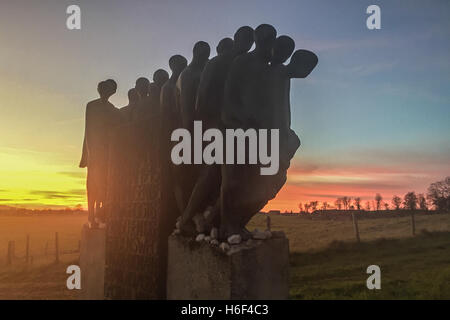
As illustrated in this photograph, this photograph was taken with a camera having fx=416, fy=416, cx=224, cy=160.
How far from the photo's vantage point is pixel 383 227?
22469 millimetres

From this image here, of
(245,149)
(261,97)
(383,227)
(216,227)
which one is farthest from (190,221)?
(383,227)

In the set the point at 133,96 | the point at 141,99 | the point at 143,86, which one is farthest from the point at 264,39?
the point at 133,96

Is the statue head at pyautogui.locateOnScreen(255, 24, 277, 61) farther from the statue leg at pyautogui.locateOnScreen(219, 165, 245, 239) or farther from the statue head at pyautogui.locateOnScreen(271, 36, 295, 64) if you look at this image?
the statue leg at pyautogui.locateOnScreen(219, 165, 245, 239)

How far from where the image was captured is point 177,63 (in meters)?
5.08

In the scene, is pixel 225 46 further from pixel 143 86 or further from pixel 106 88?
pixel 106 88

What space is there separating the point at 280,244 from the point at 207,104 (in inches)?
61.3

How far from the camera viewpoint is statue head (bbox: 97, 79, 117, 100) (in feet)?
21.9

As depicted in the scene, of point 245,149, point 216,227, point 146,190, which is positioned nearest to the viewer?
point 245,149

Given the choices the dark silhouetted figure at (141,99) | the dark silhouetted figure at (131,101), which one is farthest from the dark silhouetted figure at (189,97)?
the dark silhouetted figure at (131,101)

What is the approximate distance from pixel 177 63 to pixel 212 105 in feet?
3.84

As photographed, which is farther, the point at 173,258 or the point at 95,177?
the point at 95,177

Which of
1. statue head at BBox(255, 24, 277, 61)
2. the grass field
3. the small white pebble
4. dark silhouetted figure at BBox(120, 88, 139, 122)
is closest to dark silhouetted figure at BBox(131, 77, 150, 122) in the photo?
dark silhouetted figure at BBox(120, 88, 139, 122)

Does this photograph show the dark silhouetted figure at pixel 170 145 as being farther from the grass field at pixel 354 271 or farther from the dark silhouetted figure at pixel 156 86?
the grass field at pixel 354 271
